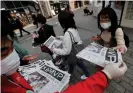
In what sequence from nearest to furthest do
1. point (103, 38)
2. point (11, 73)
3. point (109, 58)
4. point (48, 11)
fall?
point (11, 73), point (109, 58), point (103, 38), point (48, 11)

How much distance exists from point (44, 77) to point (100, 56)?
572 mm

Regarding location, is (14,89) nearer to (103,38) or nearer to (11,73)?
(11,73)

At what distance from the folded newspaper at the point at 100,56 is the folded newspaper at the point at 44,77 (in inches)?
11.2

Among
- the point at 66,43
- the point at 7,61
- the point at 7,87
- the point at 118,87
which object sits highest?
the point at 7,61

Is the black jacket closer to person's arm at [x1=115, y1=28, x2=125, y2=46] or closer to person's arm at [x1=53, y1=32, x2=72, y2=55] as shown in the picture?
person's arm at [x1=53, y1=32, x2=72, y2=55]

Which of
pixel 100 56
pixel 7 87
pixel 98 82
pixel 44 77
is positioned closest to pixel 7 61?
pixel 7 87

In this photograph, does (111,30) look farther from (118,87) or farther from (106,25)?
(118,87)

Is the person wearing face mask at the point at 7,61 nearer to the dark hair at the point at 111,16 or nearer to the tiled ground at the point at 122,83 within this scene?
the dark hair at the point at 111,16

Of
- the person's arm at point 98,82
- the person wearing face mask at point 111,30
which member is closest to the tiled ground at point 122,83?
the person wearing face mask at point 111,30

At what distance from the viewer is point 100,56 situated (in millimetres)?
933

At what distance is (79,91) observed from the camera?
23.7 inches

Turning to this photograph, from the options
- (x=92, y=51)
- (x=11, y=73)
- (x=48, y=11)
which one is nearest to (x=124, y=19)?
(x=92, y=51)

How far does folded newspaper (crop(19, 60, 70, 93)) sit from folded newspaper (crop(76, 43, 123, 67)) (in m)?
0.28

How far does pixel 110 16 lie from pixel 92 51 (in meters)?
0.51
